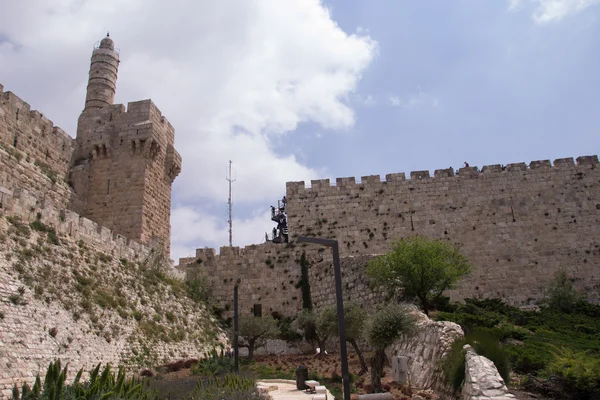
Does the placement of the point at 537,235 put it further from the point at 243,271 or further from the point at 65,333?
the point at 65,333

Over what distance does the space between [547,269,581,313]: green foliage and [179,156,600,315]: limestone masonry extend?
117cm

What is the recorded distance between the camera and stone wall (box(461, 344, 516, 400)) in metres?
7.18

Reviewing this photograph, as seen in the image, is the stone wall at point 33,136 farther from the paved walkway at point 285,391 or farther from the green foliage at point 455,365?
the green foliage at point 455,365

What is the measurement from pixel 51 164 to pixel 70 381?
459 inches

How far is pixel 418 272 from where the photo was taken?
14.7 metres

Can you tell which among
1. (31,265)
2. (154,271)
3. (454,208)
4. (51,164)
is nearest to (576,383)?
(31,265)

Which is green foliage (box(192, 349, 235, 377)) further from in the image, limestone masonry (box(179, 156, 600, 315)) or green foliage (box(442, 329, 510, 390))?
green foliage (box(442, 329, 510, 390))

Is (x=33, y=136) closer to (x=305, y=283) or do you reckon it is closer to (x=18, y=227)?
(x=18, y=227)

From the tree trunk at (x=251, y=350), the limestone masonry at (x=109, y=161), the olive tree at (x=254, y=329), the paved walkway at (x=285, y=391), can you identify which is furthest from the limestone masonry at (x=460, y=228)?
the paved walkway at (x=285, y=391)

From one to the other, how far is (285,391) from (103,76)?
58.2 ft

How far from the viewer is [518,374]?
891cm

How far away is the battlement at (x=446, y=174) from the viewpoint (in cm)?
2245

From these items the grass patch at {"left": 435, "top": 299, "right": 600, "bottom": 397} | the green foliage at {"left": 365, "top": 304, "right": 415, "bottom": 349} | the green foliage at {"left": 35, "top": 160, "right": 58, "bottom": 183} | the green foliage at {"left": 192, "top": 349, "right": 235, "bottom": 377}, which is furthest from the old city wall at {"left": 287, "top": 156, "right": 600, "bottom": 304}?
the green foliage at {"left": 365, "top": 304, "right": 415, "bottom": 349}

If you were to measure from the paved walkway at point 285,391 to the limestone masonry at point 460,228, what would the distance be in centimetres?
712
